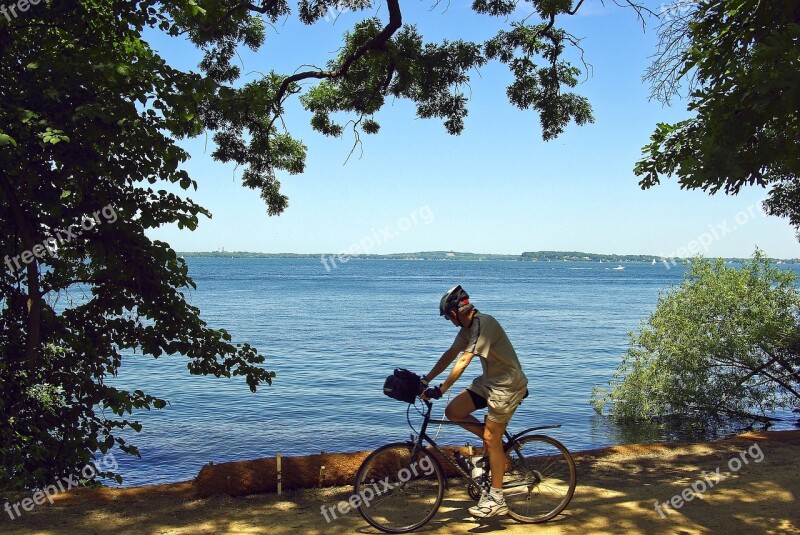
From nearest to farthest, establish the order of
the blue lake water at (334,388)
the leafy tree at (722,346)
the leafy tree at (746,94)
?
the leafy tree at (746,94) → the leafy tree at (722,346) → the blue lake water at (334,388)

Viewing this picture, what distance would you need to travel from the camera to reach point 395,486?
6332 mm

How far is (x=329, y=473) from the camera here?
741 cm

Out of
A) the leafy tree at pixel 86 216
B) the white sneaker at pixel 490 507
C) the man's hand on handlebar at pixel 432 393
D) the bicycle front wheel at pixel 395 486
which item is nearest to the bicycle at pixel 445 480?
the bicycle front wheel at pixel 395 486

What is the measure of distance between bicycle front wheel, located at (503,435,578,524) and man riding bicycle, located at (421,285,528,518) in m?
0.26

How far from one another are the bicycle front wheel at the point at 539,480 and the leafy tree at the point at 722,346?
1248 centimetres

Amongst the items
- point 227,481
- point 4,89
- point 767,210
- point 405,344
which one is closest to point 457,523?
point 227,481

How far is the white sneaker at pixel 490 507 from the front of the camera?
6078 millimetres

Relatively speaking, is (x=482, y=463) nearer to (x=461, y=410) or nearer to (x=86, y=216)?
(x=461, y=410)

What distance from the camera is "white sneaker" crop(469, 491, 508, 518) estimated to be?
19.9 ft

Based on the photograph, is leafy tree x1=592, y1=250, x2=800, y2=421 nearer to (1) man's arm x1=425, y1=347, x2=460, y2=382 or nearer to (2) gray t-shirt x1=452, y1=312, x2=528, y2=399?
(2) gray t-shirt x1=452, y1=312, x2=528, y2=399

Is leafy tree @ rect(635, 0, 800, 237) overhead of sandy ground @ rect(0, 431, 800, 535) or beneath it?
overhead

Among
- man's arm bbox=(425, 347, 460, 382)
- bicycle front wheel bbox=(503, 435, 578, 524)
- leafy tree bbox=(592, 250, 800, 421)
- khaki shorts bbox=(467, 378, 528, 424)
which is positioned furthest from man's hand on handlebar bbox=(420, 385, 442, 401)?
leafy tree bbox=(592, 250, 800, 421)

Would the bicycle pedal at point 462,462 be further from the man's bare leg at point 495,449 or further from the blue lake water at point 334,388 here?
the blue lake water at point 334,388

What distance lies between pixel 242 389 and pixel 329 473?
66.9 ft
